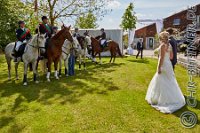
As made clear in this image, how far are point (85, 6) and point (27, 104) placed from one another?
19.1 meters

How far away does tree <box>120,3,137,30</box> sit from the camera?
123 ft

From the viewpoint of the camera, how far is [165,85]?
8422mm

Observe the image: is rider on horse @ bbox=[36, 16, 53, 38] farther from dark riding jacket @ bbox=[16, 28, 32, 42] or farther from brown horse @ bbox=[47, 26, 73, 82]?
dark riding jacket @ bbox=[16, 28, 32, 42]

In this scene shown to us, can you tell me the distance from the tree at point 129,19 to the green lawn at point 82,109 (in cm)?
2597

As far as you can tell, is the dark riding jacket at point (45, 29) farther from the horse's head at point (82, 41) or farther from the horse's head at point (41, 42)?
the horse's head at point (82, 41)

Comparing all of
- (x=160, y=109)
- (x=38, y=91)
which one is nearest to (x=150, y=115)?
(x=160, y=109)

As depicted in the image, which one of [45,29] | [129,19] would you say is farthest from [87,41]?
[129,19]

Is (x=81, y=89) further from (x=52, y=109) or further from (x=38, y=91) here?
(x=52, y=109)

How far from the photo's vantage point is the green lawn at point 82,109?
7.14m

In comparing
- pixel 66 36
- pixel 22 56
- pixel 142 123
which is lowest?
pixel 142 123

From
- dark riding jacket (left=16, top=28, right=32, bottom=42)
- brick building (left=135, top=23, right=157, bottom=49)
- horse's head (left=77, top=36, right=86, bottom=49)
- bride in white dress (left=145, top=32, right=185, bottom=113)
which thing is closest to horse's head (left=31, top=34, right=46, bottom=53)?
dark riding jacket (left=16, top=28, right=32, bottom=42)

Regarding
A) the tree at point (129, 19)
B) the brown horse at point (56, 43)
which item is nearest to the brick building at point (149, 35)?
the tree at point (129, 19)

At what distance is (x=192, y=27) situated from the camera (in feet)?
31.1

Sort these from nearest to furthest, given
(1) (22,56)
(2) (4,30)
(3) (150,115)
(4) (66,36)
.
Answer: (3) (150,115), (1) (22,56), (4) (66,36), (2) (4,30)
